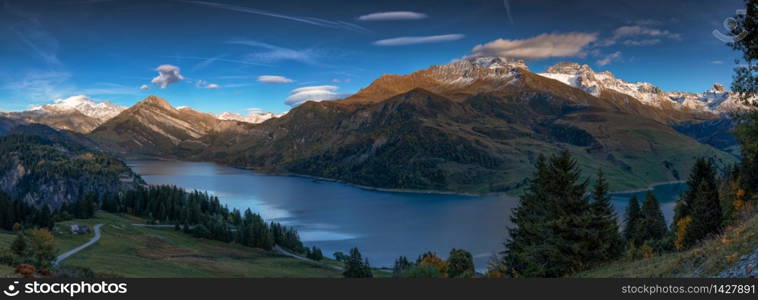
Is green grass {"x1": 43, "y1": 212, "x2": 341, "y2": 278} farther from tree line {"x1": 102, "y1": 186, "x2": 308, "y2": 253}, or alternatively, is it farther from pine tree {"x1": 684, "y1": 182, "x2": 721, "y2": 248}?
pine tree {"x1": 684, "y1": 182, "x2": 721, "y2": 248}

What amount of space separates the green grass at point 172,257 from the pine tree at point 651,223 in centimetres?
4867

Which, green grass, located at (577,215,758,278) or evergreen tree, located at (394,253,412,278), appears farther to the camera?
evergreen tree, located at (394,253,412,278)

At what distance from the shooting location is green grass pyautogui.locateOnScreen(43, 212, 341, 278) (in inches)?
2281

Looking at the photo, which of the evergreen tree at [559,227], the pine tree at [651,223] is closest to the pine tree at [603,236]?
the evergreen tree at [559,227]

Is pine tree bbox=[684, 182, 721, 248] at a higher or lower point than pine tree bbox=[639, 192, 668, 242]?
higher

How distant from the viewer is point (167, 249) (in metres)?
88.0

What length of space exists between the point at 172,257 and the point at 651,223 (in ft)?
244

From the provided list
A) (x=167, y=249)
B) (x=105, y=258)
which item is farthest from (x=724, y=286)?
(x=167, y=249)

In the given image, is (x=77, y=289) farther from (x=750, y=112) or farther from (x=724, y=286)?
(x=750, y=112)

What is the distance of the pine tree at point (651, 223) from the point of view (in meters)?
72.9

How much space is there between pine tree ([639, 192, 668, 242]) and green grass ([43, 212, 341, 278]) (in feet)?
160

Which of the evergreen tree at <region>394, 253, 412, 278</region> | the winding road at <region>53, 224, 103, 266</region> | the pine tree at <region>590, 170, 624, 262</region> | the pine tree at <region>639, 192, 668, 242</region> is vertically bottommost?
the evergreen tree at <region>394, 253, 412, 278</region>

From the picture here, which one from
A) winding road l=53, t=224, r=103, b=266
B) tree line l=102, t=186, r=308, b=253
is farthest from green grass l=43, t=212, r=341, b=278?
tree line l=102, t=186, r=308, b=253

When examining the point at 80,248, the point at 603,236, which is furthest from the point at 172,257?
the point at 603,236
